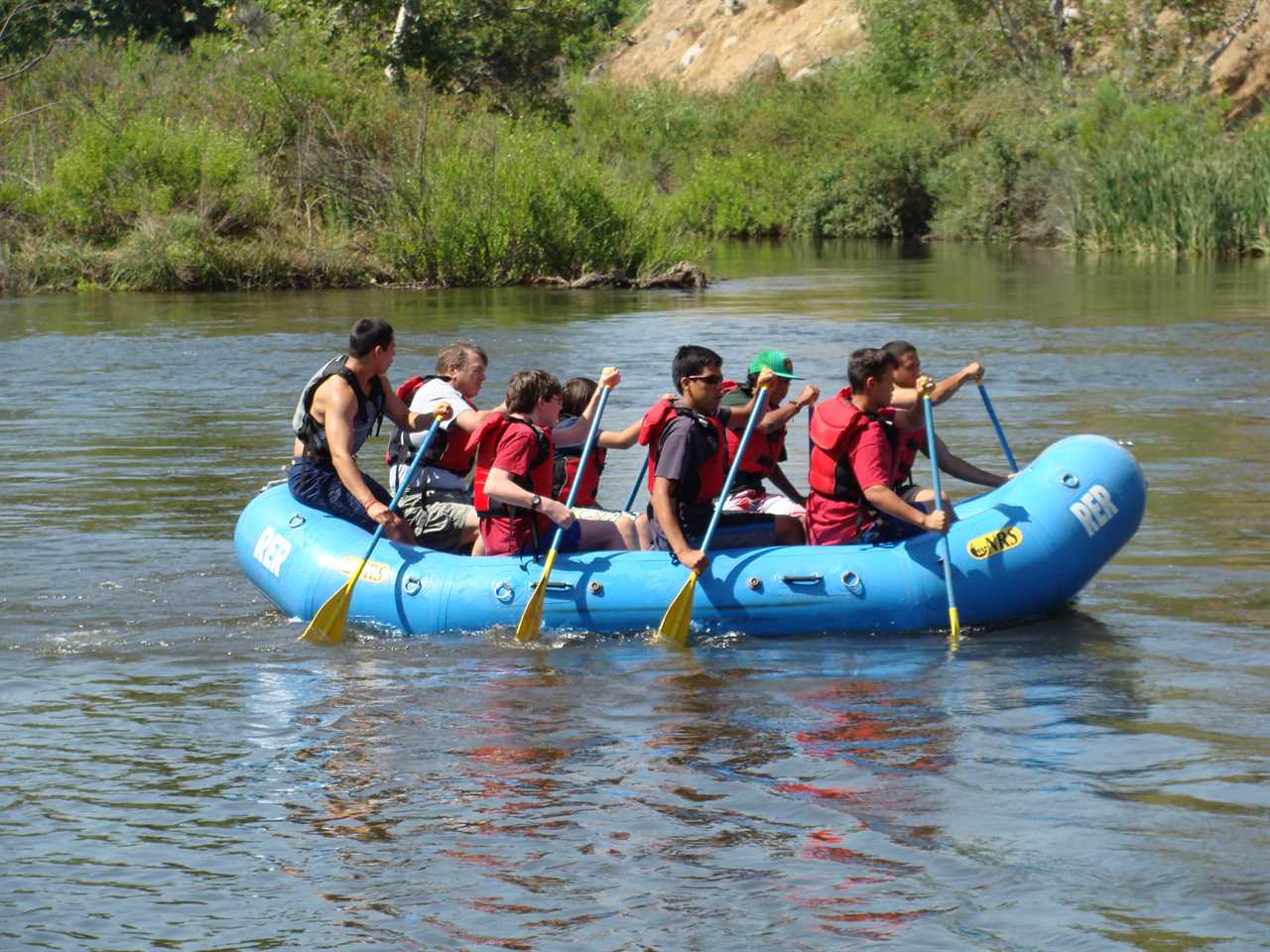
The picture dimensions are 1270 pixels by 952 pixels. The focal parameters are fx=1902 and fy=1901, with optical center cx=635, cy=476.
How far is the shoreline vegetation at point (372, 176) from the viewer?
27156mm

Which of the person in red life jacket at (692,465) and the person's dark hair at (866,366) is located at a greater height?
the person's dark hair at (866,366)

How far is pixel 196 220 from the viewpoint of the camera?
2700cm

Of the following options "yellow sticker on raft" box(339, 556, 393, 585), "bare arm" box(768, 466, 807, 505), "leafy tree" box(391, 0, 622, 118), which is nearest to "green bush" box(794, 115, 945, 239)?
"leafy tree" box(391, 0, 622, 118)

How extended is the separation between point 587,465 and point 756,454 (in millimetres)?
765

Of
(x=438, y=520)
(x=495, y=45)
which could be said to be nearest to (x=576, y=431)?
(x=438, y=520)

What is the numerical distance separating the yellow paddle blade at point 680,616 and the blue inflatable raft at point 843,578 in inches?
4.0

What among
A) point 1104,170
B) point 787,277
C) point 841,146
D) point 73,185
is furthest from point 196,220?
point 841,146

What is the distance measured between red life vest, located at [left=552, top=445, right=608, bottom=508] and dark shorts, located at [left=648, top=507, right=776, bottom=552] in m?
0.65

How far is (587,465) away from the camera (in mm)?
8516

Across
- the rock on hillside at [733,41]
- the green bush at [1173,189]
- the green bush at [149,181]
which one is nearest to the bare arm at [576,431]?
the green bush at [149,181]

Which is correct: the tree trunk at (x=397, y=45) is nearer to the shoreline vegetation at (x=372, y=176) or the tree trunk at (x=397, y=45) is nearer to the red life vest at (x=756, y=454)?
the shoreline vegetation at (x=372, y=176)

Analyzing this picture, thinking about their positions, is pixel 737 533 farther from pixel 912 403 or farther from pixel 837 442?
pixel 912 403

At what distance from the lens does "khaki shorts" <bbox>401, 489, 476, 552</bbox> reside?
8.42 metres

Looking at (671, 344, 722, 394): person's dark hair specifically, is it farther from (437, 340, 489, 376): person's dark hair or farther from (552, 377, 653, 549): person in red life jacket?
(437, 340, 489, 376): person's dark hair
